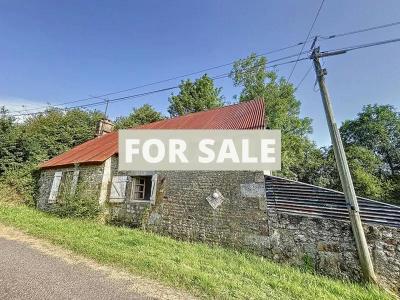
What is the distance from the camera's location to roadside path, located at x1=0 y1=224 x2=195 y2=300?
13.3 ft

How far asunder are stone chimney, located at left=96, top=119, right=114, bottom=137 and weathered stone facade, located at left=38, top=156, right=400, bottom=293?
7.90 metres

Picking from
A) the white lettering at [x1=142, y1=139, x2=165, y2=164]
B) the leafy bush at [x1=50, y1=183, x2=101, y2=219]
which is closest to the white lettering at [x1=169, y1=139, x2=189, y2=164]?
the white lettering at [x1=142, y1=139, x2=165, y2=164]

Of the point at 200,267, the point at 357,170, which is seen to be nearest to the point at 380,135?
the point at 357,170

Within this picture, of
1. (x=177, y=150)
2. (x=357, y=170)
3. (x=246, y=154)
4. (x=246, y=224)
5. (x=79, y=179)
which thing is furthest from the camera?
(x=357, y=170)

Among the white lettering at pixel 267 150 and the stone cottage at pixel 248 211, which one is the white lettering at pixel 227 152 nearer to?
the stone cottage at pixel 248 211

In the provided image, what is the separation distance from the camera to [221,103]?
27891mm

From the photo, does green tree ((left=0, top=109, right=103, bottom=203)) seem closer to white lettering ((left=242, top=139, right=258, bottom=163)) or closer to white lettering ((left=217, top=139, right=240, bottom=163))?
white lettering ((left=217, top=139, right=240, bottom=163))

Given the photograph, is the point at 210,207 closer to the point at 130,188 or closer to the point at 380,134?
the point at 130,188

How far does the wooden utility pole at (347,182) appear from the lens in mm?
5863

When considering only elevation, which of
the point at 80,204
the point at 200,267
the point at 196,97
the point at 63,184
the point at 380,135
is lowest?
the point at 200,267

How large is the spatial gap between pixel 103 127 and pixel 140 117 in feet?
30.1

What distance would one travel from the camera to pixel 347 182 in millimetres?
6238

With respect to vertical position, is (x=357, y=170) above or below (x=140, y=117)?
below

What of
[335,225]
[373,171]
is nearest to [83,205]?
[335,225]
